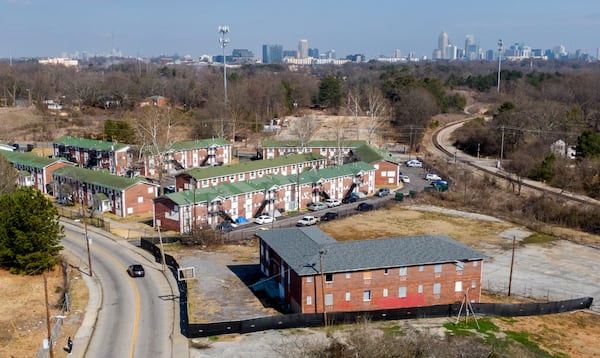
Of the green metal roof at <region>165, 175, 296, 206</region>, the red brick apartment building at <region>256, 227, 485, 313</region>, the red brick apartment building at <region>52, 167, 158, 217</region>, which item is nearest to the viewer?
the red brick apartment building at <region>256, 227, 485, 313</region>

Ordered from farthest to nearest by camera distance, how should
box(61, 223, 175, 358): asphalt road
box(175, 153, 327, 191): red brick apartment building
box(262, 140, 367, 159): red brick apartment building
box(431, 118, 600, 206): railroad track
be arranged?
box(262, 140, 367, 159): red brick apartment building, box(431, 118, 600, 206): railroad track, box(175, 153, 327, 191): red brick apartment building, box(61, 223, 175, 358): asphalt road

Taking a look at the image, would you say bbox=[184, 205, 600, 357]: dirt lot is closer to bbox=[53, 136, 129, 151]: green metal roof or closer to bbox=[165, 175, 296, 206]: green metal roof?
bbox=[165, 175, 296, 206]: green metal roof

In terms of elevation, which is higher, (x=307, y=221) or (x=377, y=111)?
(x=377, y=111)

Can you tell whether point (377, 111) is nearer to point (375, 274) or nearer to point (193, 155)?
point (193, 155)

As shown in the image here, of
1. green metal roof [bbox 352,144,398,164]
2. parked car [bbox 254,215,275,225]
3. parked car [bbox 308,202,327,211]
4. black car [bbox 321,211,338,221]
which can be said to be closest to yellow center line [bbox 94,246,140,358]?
parked car [bbox 254,215,275,225]

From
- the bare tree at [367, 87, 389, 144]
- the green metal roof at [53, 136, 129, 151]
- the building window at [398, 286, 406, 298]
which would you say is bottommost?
the building window at [398, 286, 406, 298]

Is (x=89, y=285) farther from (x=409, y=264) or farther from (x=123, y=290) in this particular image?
(x=409, y=264)

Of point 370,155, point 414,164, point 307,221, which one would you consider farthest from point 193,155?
point 307,221
